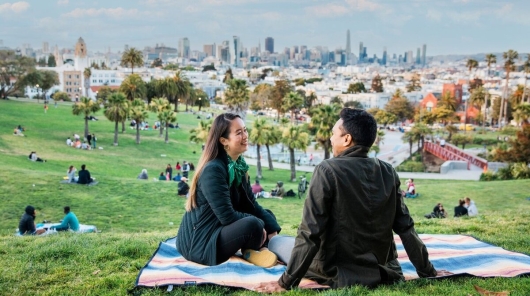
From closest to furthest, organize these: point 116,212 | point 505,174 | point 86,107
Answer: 1. point 116,212
2. point 505,174
3. point 86,107

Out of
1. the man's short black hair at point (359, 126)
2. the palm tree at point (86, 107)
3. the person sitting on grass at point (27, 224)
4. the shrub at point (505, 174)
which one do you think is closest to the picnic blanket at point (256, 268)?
the man's short black hair at point (359, 126)

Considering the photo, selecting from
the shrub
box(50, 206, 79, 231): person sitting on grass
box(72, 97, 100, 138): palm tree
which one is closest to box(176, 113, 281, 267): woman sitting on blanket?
box(50, 206, 79, 231): person sitting on grass

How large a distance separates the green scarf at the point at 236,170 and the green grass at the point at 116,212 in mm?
1103

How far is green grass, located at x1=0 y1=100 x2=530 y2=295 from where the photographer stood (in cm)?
449

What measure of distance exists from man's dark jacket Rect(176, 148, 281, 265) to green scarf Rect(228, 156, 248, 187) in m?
0.06

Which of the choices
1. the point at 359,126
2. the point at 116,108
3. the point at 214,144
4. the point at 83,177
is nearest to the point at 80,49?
the point at 116,108

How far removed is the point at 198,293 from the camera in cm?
417

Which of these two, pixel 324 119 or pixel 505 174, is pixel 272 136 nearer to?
pixel 324 119

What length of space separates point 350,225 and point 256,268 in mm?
1185

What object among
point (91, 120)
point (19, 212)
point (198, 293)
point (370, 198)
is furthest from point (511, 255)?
point (91, 120)

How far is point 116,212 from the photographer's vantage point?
1538 cm

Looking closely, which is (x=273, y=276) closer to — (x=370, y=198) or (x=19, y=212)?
(x=370, y=198)

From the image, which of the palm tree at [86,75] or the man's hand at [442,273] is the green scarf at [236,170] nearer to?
the man's hand at [442,273]

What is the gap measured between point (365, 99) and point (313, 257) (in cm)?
14041
